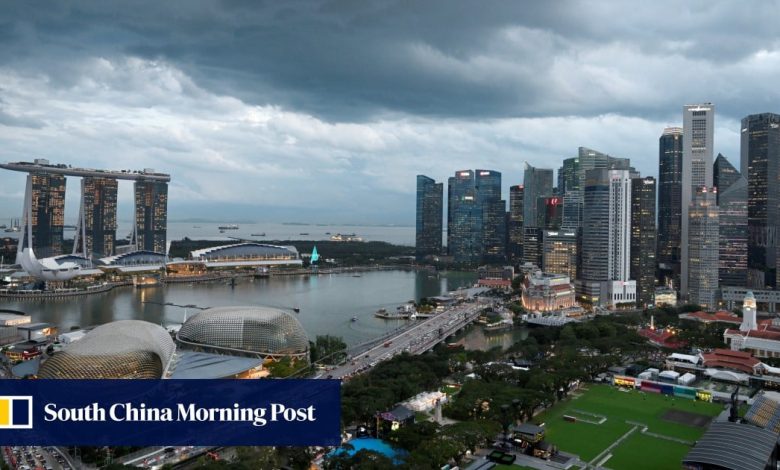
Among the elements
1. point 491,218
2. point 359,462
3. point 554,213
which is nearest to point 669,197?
point 554,213

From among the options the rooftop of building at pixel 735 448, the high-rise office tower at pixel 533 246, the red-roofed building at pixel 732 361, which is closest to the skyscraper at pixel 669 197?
the high-rise office tower at pixel 533 246

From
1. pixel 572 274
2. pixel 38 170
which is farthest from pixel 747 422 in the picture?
pixel 38 170

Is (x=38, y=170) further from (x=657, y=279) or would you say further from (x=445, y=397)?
(x=657, y=279)

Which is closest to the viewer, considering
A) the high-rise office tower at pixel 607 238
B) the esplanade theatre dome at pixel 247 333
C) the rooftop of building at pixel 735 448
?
the rooftop of building at pixel 735 448

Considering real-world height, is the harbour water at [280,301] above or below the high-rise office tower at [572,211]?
below

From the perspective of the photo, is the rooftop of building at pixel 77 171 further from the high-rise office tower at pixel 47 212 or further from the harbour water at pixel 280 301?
the harbour water at pixel 280 301

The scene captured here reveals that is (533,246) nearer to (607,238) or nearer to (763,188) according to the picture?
(607,238)

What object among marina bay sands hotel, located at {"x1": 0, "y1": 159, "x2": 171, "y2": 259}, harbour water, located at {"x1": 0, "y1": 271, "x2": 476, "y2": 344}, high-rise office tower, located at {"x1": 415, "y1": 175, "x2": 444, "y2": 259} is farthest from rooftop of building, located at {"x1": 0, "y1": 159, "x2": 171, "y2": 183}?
high-rise office tower, located at {"x1": 415, "y1": 175, "x2": 444, "y2": 259}
